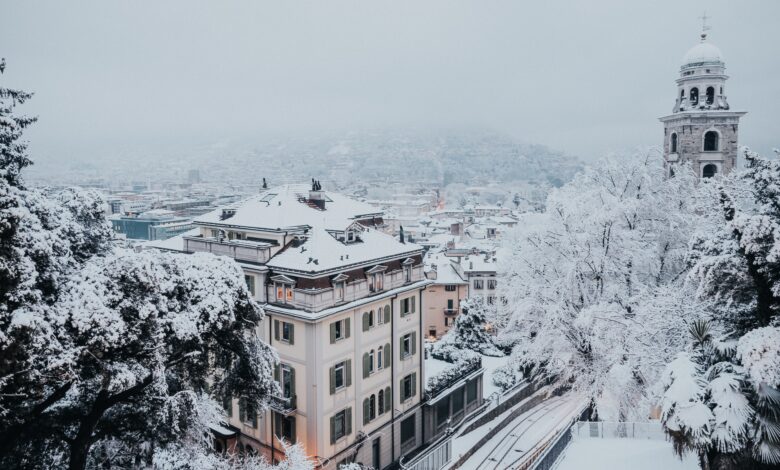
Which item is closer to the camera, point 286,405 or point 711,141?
point 286,405

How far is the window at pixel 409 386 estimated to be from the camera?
28.6 meters

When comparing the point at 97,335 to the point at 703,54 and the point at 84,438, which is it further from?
the point at 703,54

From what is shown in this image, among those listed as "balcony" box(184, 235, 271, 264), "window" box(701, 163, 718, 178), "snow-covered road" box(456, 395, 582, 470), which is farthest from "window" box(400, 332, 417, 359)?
"window" box(701, 163, 718, 178)

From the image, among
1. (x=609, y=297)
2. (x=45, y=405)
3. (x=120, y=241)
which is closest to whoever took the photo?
(x=45, y=405)

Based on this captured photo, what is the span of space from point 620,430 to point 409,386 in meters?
13.4

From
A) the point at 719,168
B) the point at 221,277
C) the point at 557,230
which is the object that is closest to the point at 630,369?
the point at 557,230

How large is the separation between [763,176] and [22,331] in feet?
52.9

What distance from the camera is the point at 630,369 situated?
18.4 m

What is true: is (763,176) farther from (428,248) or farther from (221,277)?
(428,248)

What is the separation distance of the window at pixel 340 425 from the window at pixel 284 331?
159 inches

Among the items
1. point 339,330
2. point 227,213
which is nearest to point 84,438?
point 339,330

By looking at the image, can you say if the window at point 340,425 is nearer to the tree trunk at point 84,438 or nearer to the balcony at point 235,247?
the balcony at point 235,247

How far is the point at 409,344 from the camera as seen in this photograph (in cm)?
2908

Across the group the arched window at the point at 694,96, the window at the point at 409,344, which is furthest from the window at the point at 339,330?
the arched window at the point at 694,96
